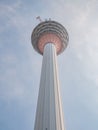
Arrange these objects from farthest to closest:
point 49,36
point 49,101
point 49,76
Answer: point 49,36 → point 49,76 → point 49,101

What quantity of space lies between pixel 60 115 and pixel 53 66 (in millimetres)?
12121

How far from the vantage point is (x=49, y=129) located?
28.6 m

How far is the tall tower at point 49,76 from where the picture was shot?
30.4 m

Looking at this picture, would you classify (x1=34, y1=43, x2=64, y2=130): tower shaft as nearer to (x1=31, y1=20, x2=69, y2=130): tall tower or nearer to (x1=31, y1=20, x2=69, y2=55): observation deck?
(x1=31, y1=20, x2=69, y2=130): tall tower

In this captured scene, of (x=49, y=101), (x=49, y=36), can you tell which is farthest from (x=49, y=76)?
(x=49, y=36)

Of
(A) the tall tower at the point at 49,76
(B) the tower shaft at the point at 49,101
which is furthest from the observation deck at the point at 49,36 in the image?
(B) the tower shaft at the point at 49,101

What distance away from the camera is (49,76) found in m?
39.0

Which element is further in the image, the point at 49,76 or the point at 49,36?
the point at 49,36

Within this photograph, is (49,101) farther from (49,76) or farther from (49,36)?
(49,36)

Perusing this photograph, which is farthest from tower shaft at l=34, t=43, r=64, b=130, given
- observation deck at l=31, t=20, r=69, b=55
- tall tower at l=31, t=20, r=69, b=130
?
observation deck at l=31, t=20, r=69, b=55

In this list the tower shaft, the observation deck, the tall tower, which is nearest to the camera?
the tower shaft

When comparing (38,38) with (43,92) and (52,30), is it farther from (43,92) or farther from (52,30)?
(43,92)

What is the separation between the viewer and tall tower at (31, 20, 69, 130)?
3038 cm

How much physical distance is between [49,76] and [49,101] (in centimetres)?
665
